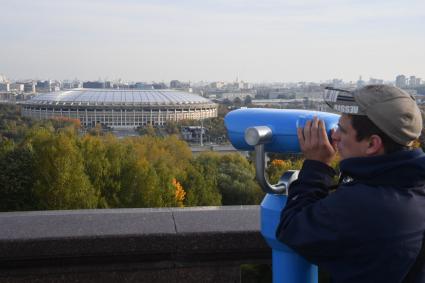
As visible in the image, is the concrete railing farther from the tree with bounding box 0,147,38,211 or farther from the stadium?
the stadium

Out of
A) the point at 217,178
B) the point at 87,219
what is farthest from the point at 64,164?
the point at 87,219

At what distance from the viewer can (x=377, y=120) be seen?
1483 millimetres

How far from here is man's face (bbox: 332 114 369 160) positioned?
1.54 meters

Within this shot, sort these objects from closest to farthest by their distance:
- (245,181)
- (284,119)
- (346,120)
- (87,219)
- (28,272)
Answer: (346,120)
(284,119)
(28,272)
(87,219)
(245,181)

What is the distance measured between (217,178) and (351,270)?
2091cm

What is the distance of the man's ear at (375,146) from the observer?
59.7 inches

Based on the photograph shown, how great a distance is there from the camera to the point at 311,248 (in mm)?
1513

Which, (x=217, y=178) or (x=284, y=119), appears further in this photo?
(x=217, y=178)

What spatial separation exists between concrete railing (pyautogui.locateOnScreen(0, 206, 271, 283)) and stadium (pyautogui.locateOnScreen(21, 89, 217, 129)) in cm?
6698

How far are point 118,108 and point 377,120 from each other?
7067 cm

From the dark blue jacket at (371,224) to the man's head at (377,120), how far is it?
0.13 feet

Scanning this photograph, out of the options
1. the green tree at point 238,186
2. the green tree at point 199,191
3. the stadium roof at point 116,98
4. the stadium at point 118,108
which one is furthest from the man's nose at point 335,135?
→ the stadium roof at point 116,98

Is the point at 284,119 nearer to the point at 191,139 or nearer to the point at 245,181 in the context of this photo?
the point at 245,181

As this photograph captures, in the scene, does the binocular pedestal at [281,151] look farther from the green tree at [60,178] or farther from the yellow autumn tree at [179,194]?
the yellow autumn tree at [179,194]
